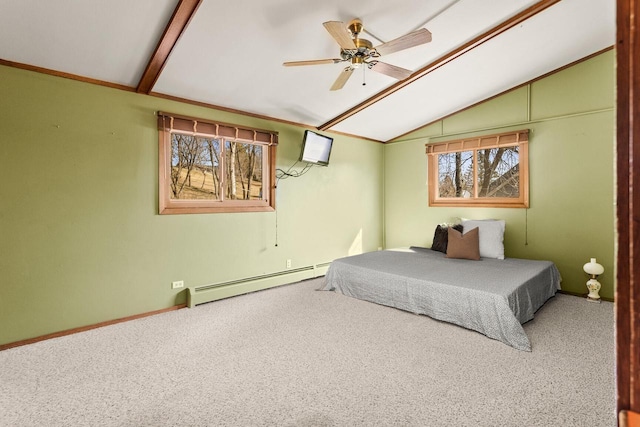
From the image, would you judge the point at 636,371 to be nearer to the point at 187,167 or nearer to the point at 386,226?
the point at 187,167

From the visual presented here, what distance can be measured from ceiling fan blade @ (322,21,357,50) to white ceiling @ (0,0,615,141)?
37 cm

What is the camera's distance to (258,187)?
4.35 meters

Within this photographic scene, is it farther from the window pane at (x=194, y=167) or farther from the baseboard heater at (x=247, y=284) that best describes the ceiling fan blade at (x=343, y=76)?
the baseboard heater at (x=247, y=284)

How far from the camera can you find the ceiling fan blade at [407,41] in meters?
2.33

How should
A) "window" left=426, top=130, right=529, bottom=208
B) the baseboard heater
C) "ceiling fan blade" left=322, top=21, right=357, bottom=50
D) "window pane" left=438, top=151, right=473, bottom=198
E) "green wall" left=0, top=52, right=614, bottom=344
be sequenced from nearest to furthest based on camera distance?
"ceiling fan blade" left=322, top=21, right=357, bottom=50 → "green wall" left=0, top=52, right=614, bottom=344 → the baseboard heater → "window" left=426, top=130, right=529, bottom=208 → "window pane" left=438, top=151, right=473, bottom=198

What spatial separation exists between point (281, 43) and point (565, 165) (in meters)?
3.67

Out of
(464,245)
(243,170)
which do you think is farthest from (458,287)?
(243,170)

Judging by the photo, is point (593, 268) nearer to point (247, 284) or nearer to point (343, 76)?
point (343, 76)

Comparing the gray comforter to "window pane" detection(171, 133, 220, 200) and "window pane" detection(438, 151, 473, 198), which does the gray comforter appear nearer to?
"window pane" detection(438, 151, 473, 198)

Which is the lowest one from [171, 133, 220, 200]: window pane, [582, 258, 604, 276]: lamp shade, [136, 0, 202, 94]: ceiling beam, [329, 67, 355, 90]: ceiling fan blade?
[582, 258, 604, 276]: lamp shade

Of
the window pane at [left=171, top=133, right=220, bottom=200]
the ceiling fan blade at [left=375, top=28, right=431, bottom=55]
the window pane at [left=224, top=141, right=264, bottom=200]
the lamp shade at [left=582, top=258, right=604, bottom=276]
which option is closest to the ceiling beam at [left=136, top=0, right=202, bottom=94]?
the window pane at [left=171, top=133, right=220, bottom=200]

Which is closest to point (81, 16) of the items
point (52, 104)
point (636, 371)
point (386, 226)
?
point (52, 104)

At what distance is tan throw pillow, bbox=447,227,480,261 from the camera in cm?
389

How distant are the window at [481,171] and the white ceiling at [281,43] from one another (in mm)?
791
